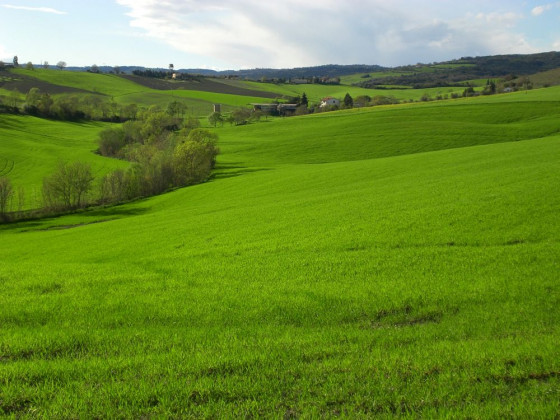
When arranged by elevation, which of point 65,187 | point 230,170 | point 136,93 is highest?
point 136,93

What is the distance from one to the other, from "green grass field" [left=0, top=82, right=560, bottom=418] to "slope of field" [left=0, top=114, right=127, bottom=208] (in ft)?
180

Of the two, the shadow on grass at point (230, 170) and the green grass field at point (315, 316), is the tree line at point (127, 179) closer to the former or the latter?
the shadow on grass at point (230, 170)

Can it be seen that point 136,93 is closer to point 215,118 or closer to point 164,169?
point 215,118

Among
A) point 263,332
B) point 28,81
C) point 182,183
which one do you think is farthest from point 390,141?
point 28,81

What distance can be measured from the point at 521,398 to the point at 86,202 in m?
62.4

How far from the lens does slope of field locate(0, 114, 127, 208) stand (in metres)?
78.4

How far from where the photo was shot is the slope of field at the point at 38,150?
78.4 meters

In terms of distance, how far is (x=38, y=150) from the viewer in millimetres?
93875

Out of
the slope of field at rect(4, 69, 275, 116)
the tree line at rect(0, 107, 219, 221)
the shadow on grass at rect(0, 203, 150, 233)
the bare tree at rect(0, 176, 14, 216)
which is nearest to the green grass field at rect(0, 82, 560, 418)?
the shadow on grass at rect(0, 203, 150, 233)

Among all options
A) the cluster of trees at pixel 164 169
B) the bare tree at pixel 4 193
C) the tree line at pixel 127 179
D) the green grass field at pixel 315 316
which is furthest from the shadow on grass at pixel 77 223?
the green grass field at pixel 315 316

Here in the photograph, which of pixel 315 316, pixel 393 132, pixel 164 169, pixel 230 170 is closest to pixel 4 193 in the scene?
pixel 164 169

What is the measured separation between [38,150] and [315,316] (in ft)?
332

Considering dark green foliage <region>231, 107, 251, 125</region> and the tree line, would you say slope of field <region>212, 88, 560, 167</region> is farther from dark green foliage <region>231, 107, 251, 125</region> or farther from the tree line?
dark green foliage <region>231, 107, 251, 125</region>

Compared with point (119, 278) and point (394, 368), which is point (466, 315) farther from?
point (119, 278)
